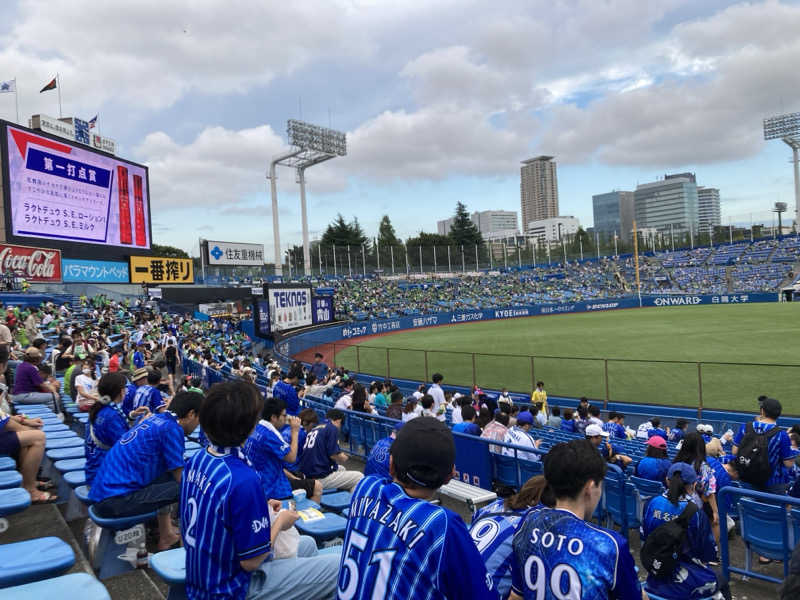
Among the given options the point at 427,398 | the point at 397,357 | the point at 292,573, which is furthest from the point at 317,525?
the point at 397,357

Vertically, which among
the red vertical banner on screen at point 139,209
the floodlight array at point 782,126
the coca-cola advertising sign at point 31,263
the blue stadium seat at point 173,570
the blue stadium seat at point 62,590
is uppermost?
the floodlight array at point 782,126

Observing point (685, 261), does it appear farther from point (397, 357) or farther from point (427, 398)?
point (427, 398)

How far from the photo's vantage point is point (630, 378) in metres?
20.8

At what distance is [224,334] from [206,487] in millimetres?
29432

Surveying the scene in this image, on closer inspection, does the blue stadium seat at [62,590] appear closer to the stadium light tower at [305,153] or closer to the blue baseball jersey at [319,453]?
the blue baseball jersey at [319,453]

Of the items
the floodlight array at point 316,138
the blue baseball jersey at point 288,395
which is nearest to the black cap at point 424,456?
the blue baseball jersey at point 288,395

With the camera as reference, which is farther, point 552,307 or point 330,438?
point 552,307

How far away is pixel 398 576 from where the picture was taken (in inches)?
75.4

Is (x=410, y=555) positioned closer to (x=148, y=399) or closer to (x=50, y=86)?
(x=148, y=399)

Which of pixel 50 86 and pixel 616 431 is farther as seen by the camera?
pixel 50 86

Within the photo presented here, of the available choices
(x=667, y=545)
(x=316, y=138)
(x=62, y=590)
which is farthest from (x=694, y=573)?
(x=316, y=138)

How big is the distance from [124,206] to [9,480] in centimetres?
2908

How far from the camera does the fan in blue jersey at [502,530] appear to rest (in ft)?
8.59

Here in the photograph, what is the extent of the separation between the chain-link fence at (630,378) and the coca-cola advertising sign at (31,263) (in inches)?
614
